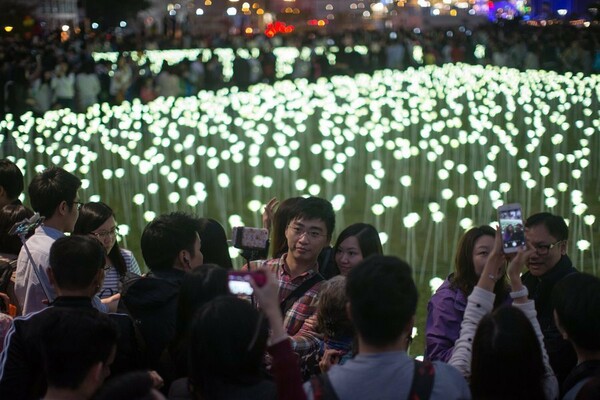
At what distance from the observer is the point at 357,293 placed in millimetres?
3492

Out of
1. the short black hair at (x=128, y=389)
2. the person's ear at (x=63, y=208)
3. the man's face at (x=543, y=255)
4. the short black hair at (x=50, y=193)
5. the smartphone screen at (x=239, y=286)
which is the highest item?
the short black hair at (x=50, y=193)

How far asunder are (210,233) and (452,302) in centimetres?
159

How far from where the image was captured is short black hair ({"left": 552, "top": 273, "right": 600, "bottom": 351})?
156 inches

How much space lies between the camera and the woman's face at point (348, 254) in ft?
19.2

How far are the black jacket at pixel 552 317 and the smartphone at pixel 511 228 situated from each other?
0.39 m

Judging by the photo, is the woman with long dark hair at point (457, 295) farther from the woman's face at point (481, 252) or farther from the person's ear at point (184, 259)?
the person's ear at point (184, 259)

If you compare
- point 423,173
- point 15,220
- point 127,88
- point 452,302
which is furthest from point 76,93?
point 452,302

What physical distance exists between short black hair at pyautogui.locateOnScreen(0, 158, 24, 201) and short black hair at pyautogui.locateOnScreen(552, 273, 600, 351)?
3.98 metres

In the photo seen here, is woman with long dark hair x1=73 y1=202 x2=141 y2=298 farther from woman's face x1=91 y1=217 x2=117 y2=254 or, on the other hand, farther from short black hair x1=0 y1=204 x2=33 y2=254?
short black hair x1=0 y1=204 x2=33 y2=254

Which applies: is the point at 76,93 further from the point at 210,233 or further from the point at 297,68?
the point at 210,233

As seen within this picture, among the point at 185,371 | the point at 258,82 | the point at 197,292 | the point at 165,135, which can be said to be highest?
the point at 258,82

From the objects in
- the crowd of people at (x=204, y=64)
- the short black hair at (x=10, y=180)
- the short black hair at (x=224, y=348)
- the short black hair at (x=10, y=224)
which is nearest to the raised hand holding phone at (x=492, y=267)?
the short black hair at (x=224, y=348)

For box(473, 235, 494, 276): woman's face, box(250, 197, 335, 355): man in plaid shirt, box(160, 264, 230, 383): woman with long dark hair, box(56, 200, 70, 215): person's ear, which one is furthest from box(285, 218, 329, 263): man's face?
box(160, 264, 230, 383): woman with long dark hair

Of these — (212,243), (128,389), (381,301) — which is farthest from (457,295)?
(128,389)
